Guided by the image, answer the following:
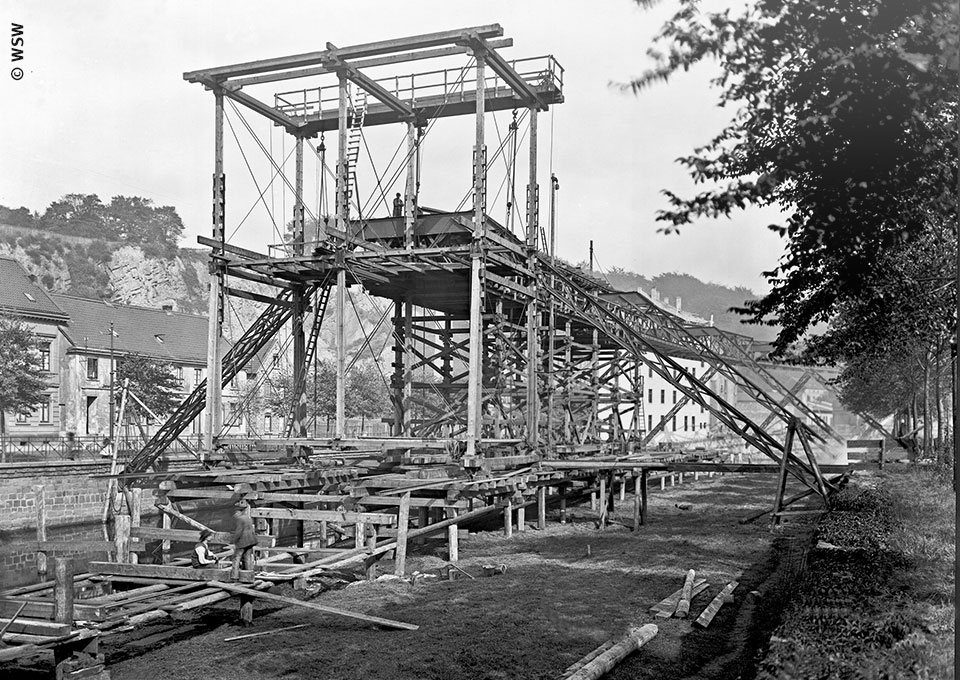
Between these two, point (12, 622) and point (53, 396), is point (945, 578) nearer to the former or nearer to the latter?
point (12, 622)

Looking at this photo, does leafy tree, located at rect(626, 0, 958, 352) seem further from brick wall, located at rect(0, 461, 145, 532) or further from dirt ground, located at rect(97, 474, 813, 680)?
brick wall, located at rect(0, 461, 145, 532)

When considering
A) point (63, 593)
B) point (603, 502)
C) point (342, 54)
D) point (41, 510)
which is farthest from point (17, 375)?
point (63, 593)

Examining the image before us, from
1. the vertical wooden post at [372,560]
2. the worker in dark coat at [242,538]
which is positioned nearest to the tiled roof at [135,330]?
the vertical wooden post at [372,560]

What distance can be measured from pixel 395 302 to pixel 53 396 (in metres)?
27.5

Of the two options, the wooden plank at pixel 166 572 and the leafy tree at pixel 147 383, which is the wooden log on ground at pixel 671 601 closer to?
the wooden plank at pixel 166 572

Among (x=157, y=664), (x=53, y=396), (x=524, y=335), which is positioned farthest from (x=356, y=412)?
(x=157, y=664)

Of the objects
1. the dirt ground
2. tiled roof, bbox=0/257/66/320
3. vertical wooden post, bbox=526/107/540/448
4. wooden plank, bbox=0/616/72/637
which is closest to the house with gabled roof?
tiled roof, bbox=0/257/66/320

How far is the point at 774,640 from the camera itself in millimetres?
8539

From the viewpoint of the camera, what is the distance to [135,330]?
203 ft

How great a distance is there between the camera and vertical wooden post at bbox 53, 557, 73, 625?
406 inches

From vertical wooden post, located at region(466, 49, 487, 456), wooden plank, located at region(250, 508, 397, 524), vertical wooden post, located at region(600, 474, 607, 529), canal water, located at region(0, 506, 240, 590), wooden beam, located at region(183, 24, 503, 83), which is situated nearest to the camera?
wooden plank, located at region(250, 508, 397, 524)

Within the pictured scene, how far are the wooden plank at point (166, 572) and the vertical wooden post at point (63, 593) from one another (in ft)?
9.38

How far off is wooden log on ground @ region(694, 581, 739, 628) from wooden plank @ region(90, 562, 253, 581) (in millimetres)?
6604

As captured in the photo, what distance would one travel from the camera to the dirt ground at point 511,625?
37.5ft
